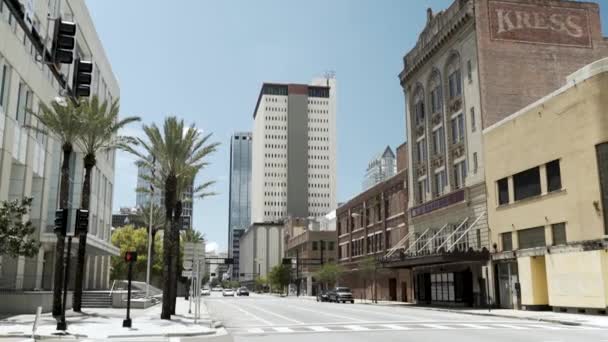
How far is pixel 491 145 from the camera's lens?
44.7m

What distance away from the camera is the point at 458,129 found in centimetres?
5081

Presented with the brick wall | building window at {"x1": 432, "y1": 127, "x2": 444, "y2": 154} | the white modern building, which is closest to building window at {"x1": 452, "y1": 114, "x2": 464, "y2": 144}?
building window at {"x1": 432, "y1": 127, "x2": 444, "y2": 154}

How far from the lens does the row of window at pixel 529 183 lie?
3703 cm

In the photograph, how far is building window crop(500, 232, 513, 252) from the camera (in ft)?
138

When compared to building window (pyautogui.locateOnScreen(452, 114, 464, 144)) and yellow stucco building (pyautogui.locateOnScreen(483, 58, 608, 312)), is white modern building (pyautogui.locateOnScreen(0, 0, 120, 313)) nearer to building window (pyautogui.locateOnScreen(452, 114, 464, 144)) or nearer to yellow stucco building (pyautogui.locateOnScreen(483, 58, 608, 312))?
yellow stucco building (pyautogui.locateOnScreen(483, 58, 608, 312))

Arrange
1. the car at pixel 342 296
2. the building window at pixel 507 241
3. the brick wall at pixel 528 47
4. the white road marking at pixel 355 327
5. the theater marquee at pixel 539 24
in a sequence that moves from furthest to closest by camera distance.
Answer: the car at pixel 342 296 < the theater marquee at pixel 539 24 < the brick wall at pixel 528 47 < the building window at pixel 507 241 < the white road marking at pixel 355 327

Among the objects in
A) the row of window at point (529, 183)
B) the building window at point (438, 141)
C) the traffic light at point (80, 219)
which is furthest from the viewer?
the building window at point (438, 141)

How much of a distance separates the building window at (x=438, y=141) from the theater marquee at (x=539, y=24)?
10521mm

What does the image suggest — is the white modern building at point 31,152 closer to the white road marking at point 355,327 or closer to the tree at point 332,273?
the white road marking at point 355,327

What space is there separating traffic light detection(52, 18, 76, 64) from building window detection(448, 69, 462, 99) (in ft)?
139

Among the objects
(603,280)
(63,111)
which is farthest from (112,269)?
(603,280)

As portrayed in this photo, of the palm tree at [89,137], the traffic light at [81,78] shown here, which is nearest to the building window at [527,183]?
the palm tree at [89,137]

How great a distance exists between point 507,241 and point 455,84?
15.5 m

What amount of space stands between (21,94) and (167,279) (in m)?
17.2
